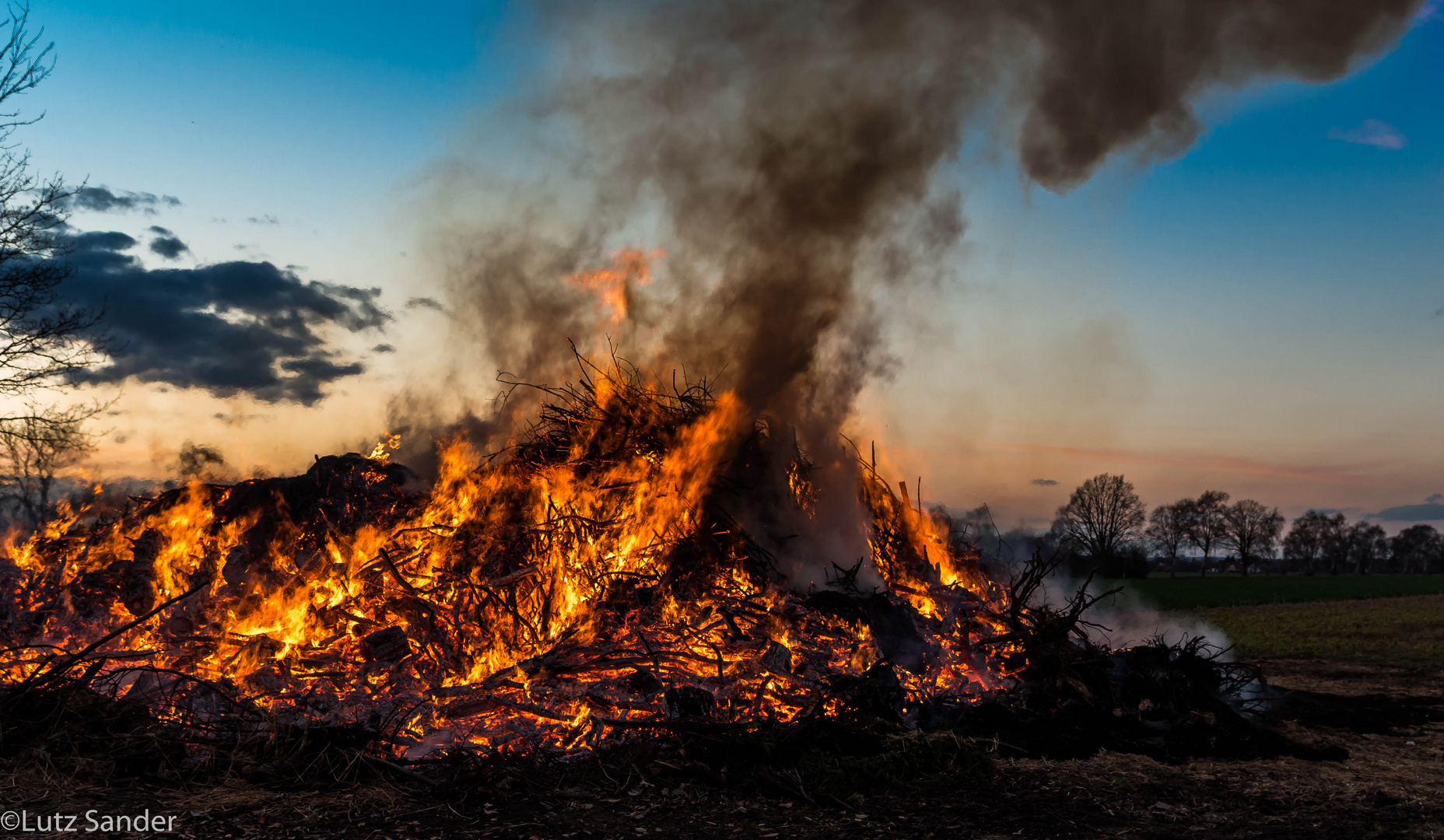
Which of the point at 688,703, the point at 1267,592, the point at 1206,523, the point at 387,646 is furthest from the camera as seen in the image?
the point at 1206,523

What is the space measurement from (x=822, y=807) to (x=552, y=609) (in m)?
3.70

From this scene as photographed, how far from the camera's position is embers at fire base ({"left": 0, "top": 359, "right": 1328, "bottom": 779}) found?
20.9ft

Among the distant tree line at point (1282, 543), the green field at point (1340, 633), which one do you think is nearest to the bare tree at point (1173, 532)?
the distant tree line at point (1282, 543)

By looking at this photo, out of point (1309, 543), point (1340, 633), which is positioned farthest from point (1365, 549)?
point (1340, 633)

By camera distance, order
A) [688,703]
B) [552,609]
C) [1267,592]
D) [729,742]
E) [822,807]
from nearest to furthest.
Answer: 1. [822,807]
2. [729,742]
3. [688,703]
4. [552,609]
5. [1267,592]

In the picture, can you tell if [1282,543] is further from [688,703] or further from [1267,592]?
[688,703]

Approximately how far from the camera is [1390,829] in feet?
16.0

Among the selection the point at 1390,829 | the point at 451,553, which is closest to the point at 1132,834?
the point at 1390,829

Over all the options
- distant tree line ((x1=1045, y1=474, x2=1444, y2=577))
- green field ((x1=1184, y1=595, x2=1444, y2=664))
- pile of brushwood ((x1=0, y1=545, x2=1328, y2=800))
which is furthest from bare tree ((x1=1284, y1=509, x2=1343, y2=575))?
pile of brushwood ((x1=0, y1=545, x2=1328, y2=800))

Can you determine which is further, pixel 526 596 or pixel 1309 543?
pixel 1309 543

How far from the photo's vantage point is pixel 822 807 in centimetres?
527

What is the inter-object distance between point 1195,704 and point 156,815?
849 centimetres

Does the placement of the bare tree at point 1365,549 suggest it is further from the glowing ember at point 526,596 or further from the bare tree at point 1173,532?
the glowing ember at point 526,596

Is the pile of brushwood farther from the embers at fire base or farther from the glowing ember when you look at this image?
the glowing ember
